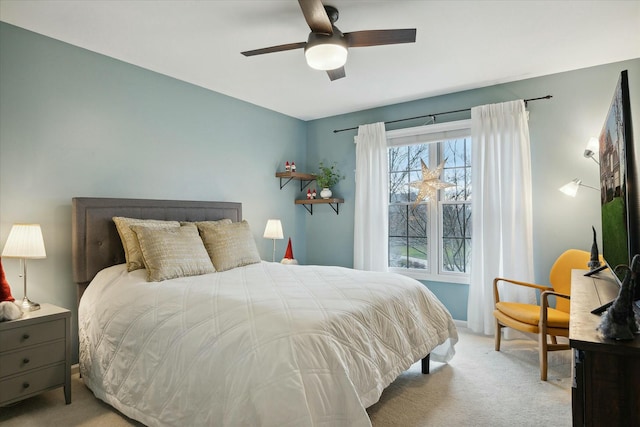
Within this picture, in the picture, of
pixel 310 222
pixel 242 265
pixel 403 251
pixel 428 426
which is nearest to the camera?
pixel 428 426

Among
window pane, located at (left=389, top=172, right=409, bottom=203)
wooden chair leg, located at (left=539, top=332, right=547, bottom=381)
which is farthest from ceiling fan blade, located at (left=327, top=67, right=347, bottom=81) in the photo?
wooden chair leg, located at (left=539, top=332, right=547, bottom=381)

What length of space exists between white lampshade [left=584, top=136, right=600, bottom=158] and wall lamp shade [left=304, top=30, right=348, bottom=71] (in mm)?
2419

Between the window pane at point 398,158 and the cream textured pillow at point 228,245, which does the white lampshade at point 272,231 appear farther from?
the window pane at point 398,158

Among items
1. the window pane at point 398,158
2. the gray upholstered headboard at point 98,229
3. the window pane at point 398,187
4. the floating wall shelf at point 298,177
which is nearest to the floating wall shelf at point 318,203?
the floating wall shelf at point 298,177

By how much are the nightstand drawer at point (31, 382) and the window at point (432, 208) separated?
11.3 feet

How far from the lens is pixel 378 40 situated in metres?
2.35

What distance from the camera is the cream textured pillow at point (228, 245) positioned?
10.2ft

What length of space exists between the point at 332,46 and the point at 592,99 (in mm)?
2667

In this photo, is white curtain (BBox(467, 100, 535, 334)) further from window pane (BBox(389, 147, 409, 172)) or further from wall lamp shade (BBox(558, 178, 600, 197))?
window pane (BBox(389, 147, 409, 172))

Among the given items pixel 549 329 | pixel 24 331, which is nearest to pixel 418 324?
pixel 549 329

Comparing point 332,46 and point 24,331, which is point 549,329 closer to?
point 332,46

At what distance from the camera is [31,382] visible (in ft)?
7.39

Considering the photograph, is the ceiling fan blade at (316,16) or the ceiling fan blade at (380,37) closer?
the ceiling fan blade at (316,16)

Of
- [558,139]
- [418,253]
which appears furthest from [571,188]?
[418,253]
